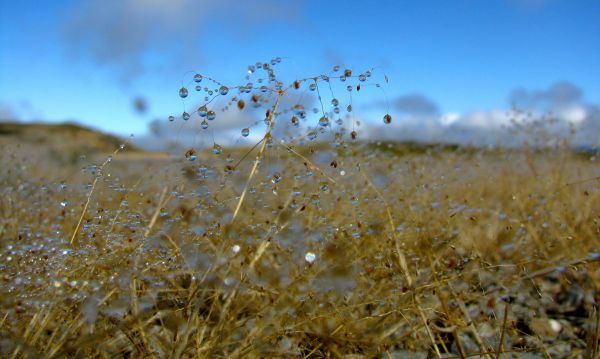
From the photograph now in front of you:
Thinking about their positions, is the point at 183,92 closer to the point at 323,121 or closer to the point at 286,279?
the point at 323,121

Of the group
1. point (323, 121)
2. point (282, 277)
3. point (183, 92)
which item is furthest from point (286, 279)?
point (183, 92)

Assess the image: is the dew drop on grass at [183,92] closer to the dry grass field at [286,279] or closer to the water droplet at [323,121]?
the dry grass field at [286,279]

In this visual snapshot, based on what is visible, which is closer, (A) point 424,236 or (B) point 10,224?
(A) point 424,236

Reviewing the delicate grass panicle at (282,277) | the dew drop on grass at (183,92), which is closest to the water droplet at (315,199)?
the delicate grass panicle at (282,277)

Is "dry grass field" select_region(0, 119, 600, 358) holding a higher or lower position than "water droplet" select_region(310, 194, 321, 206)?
lower

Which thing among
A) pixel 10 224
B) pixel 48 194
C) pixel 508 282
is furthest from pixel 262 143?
pixel 48 194

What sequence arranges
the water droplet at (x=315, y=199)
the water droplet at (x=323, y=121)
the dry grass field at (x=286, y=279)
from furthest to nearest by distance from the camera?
the water droplet at (x=315, y=199), the water droplet at (x=323, y=121), the dry grass field at (x=286, y=279)

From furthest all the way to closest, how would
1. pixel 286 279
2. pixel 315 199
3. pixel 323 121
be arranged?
pixel 315 199, pixel 286 279, pixel 323 121

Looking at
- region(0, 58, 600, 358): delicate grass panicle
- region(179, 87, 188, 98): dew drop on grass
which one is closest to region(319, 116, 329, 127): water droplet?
region(0, 58, 600, 358): delicate grass panicle

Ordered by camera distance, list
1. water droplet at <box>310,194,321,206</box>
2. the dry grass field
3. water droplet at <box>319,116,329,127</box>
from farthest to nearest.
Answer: water droplet at <box>310,194,321,206</box> < water droplet at <box>319,116,329,127</box> < the dry grass field

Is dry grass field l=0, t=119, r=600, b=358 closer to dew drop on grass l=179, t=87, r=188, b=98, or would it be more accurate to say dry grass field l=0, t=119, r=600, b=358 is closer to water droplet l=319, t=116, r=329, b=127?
water droplet l=319, t=116, r=329, b=127

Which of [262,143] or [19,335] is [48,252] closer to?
[19,335]
